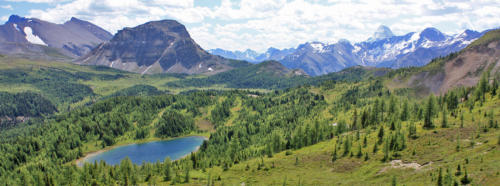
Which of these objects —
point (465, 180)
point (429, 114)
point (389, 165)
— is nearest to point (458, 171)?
point (465, 180)

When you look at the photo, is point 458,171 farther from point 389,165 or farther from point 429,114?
point 429,114

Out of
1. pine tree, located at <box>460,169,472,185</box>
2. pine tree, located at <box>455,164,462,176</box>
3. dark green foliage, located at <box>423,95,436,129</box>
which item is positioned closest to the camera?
pine tree, located at <box>460,169,472,185</box>

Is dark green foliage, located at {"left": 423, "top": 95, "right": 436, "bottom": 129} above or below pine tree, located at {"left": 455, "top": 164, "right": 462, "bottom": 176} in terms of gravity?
above

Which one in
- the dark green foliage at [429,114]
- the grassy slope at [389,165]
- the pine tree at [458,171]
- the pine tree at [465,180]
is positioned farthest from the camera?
the dark green foliage at [429,114]

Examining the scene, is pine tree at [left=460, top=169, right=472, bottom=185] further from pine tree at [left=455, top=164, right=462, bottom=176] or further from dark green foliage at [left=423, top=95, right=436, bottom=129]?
dark green foliage at [left=423, top=95, right=436, bottom=129]

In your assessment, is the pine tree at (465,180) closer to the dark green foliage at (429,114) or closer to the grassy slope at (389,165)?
the grassy slope at (389,165)

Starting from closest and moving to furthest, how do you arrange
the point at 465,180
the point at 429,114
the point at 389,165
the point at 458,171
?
1. the point at 465,180
2. the point at 458,171
3. the point at 389,165
4. the point at 429,114

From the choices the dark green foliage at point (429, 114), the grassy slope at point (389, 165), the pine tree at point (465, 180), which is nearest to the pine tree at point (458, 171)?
the grassy slope at point (389, 165)

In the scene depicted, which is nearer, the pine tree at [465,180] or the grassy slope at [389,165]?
the pine tree at [465,180]

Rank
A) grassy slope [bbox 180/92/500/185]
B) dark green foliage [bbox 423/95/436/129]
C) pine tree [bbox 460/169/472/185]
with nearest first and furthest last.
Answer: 1. pine tree [bbox 460/169/472/185]
2. grassy slope [bbox 180/92/500/185]
3. dark green foliage [bbox 423/95/436/129]

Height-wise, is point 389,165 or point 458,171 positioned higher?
point 458,171

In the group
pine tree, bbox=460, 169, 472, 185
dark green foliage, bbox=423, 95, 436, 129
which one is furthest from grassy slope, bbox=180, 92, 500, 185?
dark green foliage, bbox=423, 95, 436, 129

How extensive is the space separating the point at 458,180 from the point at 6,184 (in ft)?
626

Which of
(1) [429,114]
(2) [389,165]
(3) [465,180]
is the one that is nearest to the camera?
(3) [465,180]
